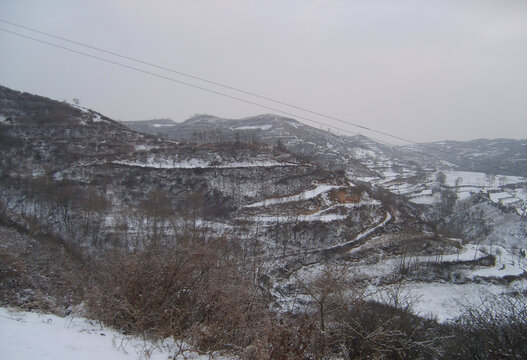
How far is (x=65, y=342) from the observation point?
342 centimetres

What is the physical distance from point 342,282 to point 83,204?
33877 millimetres

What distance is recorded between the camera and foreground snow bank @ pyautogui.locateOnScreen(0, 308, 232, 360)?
123 inches

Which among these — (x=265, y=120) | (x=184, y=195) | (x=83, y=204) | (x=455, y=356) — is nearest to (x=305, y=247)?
(x=184, y=195)

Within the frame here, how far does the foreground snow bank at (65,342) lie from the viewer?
314cm

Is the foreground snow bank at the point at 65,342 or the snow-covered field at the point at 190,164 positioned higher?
the foreground snow bank at the point at 65,342

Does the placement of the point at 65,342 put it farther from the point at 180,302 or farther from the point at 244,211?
the point at 244,211

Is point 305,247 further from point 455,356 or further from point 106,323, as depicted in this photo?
point 106,323

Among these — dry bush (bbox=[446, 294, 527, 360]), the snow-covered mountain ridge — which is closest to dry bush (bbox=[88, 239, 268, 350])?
dry bush (bbox=[446, 294, 527, 360])

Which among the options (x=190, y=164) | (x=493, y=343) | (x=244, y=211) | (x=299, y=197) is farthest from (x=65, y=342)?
(x=190, y=164)

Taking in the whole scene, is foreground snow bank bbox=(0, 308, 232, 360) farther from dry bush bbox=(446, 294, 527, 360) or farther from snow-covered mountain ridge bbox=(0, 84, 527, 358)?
snow-covered mountain ridge bbox=(0, 84, 527, 358)

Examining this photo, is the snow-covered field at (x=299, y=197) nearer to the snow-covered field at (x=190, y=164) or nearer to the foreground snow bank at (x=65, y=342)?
the snow-covered field at (x=190, y=164)

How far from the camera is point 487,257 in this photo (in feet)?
113

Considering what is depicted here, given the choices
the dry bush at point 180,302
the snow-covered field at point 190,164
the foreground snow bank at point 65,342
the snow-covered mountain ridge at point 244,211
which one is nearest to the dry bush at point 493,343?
the dry bush at point 180,302

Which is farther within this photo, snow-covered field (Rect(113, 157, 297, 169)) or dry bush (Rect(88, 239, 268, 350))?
snow-covered field (Rect(113, 157, 297, 169))
